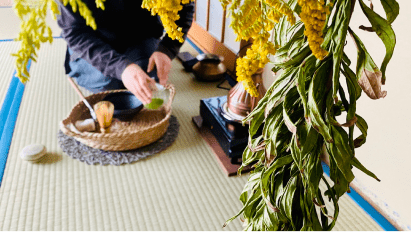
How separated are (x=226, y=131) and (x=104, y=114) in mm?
584

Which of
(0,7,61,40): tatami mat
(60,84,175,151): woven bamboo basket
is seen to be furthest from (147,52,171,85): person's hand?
(0,7,61,40): tatami mat

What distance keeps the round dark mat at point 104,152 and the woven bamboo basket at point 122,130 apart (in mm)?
34

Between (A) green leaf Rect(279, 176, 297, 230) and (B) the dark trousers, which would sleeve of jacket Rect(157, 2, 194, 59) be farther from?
(A) green leaf Rect(279, 176, 297, 230)

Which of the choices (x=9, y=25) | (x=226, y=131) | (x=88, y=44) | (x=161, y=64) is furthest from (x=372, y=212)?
(x=9, y=25)

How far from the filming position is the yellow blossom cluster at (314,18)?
35 centimetres

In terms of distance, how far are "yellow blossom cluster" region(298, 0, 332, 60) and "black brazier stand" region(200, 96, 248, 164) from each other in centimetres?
97

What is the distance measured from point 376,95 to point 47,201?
1.20 meters

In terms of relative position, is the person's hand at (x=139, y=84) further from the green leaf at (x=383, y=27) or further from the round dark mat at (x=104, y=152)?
the green leaf at (x=383, y=27)

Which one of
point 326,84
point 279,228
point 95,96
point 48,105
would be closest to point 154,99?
point 95,96

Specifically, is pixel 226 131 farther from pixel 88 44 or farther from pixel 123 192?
pixel 88 44

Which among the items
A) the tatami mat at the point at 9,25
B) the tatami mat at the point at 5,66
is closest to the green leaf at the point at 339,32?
the tatami mat at the point at 5,66

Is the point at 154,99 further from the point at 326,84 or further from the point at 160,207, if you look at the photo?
the point at 326,84

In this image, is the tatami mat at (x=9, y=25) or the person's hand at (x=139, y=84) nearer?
the person's hand at (x=139, y=84)

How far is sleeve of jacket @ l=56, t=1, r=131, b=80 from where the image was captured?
1.61 metres
